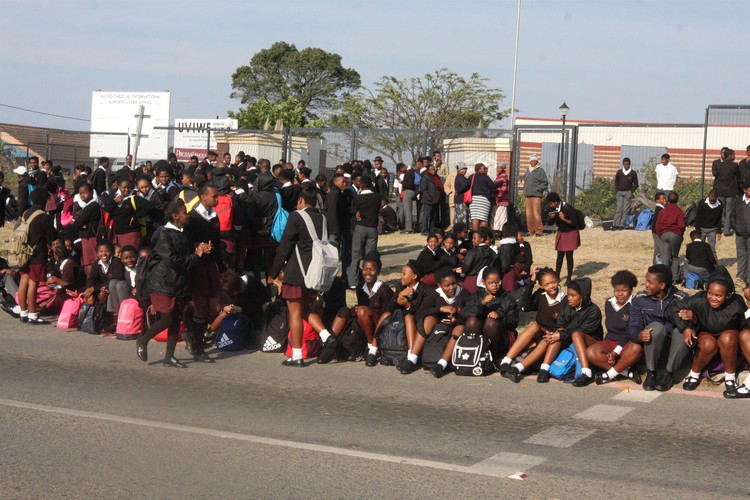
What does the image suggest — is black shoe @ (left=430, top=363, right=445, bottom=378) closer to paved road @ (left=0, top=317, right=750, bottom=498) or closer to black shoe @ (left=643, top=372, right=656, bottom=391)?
paved road @ (left=0, top=317, right=750, bottom=498)

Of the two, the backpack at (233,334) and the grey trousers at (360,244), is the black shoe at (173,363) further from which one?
the grey trousers at (360,244)

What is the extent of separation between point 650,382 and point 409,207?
1241 cm

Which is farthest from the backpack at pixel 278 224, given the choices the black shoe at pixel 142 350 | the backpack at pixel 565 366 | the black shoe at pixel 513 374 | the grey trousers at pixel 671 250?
the grey trousers at pixel 671 250

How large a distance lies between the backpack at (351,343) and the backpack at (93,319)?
3558 mm

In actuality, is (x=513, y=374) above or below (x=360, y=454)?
above

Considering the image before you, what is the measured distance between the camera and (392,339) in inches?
413

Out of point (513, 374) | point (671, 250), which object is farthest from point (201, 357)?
point (671, 250)

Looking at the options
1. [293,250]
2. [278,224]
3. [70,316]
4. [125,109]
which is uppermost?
[125,109]

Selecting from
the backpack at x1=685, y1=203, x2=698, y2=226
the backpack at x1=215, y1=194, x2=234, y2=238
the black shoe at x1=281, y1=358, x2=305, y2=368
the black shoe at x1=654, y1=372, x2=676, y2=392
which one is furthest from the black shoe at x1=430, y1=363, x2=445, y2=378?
the backpack at x1=685, y1=203, x2=698, y2=226

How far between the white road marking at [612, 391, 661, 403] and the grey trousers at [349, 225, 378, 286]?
6483 mm

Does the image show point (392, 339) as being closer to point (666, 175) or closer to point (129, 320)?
point (129, 320)

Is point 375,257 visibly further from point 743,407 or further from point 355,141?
point 355,141

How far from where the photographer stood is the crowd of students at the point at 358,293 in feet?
31.2

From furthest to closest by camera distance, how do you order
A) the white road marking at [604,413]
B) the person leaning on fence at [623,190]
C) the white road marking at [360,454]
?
the person leaning on fence at [623,190] → the white road marking at [604,413] → the white road marking at [360,454]
